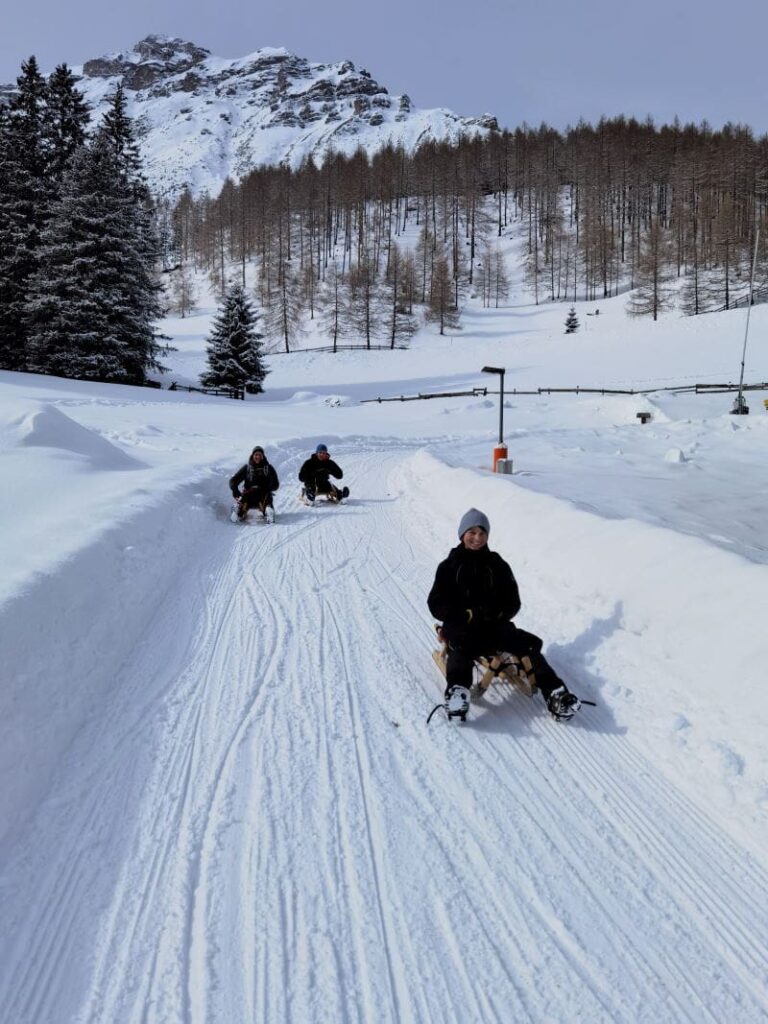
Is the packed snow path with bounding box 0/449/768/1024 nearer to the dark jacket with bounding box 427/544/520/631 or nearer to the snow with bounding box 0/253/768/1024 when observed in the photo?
the snow with bounding box 0/253/768/1024

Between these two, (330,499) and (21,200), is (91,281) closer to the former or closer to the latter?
(21,200)

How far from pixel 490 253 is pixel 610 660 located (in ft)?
251

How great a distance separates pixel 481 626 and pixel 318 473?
7539 millimetres

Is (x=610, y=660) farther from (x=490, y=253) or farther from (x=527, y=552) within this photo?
(x=490, y=253)

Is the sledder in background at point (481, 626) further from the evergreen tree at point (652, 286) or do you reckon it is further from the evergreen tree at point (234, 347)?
the evergreen tree at point (652, 286)

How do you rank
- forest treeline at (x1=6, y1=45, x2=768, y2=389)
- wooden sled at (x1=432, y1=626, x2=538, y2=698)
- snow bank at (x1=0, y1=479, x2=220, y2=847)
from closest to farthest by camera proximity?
snow bank at (x1=0, y1=479, x2=220, y2=847)
wooden sled at (x1=432, y1=626, x2=538, y2=698)
forest treeline at (x1=6, y1=45, x2=768, y2=389)

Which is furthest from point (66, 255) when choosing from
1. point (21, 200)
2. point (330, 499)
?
point (330, 499)

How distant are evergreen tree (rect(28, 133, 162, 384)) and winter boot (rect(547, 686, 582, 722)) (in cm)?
2697

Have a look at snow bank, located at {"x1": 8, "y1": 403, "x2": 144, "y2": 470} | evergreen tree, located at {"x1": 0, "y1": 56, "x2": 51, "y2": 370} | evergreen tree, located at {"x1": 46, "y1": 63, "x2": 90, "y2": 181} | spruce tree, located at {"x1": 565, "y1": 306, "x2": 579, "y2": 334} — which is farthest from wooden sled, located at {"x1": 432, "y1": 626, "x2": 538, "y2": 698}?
spruce tree, located at {"x1": 565, "y1": 306, "x2": 579, "y2": 334}

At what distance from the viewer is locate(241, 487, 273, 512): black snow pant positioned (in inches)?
385

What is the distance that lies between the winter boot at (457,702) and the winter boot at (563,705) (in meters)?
0.56

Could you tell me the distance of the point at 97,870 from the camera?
2533 mm

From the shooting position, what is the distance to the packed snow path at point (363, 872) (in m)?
2.02

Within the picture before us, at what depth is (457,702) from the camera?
372 centimetres
